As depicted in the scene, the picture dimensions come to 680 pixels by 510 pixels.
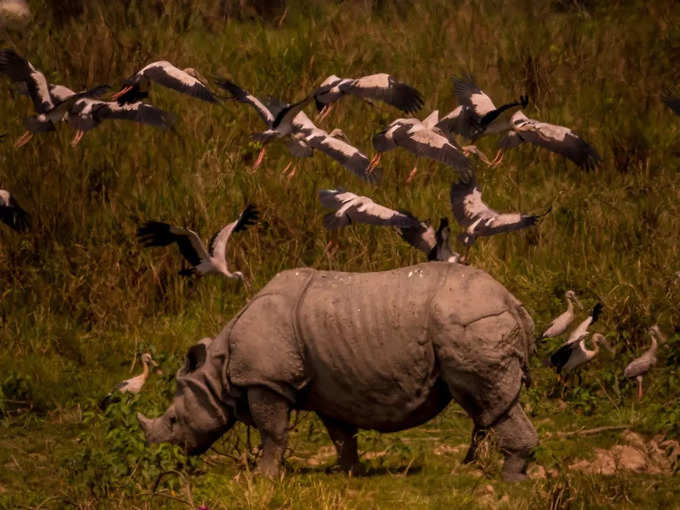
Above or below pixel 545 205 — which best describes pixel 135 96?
above

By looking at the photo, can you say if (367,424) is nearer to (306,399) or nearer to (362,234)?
(306,399)

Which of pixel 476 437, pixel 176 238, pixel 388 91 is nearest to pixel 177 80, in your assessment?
pixel 388 91

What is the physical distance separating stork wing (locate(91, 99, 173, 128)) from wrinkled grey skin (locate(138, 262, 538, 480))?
187cm

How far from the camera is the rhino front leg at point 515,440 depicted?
595cm

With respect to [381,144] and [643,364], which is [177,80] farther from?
[643,364]

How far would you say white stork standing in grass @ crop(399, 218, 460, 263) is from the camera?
266 inches

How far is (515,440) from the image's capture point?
19.6 feet

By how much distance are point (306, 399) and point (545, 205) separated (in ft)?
12.9

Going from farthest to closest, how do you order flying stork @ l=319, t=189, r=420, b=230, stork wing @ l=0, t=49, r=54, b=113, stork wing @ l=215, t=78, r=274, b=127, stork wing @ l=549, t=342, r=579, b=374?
stork wing @ l=0, t=49, r=54, b=113
stork wing @ l=215, t=78, r=274, b=127
stork wing @ l=549, t=342, r=579, b=374
flying stork @ l=319, t=189, r=420, b=230

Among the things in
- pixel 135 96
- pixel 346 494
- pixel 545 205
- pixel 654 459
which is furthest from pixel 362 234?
pixel 346 494

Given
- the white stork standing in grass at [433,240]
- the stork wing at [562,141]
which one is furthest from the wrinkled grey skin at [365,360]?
the stork wing at [562,141]

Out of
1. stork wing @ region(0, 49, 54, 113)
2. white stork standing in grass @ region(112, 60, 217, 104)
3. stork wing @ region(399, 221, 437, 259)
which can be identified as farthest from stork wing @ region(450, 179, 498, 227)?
stork wing @ region(0, 49, 54, 113)

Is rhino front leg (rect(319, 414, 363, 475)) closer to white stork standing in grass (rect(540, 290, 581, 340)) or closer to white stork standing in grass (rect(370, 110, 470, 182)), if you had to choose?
white stork standing in grass (rect(370, 110, 470, 182))

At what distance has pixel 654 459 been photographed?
6.81 meters
